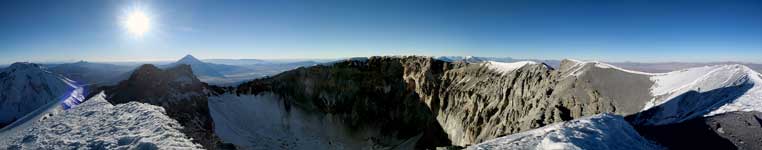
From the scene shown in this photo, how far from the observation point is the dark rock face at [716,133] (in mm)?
12695

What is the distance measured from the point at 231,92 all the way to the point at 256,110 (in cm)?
688

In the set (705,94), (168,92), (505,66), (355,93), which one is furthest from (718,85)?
(355,93)

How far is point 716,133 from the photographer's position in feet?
44.7

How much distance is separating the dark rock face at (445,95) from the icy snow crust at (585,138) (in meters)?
10.4

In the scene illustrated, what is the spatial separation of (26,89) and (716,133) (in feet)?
578

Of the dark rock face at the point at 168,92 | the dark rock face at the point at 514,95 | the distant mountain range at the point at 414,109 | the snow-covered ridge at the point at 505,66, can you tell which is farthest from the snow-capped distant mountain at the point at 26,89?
the snow-covered ridge at the point at 505,66

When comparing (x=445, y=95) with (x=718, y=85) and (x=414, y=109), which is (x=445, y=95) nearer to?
(x=414, y=109)

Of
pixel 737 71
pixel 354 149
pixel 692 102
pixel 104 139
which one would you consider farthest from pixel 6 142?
pixel 354 149

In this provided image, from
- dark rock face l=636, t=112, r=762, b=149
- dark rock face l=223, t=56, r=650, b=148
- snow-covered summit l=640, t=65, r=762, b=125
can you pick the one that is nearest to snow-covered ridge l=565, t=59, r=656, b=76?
dark rock face l=223, t=56, r=650, b=148

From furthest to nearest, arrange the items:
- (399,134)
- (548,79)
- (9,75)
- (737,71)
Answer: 1. (9,75)
2. (399,134)
3. (548,79)
4. (737,71)

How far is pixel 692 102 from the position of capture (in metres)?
Answer: 18.0

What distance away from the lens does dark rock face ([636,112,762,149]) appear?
1270 centimetres

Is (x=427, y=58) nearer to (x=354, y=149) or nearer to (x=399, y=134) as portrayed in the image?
(x=399, y=134)

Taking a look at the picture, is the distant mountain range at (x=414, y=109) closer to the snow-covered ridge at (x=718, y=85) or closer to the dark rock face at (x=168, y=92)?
the snow-covered ridge at (x=718, y=85)
